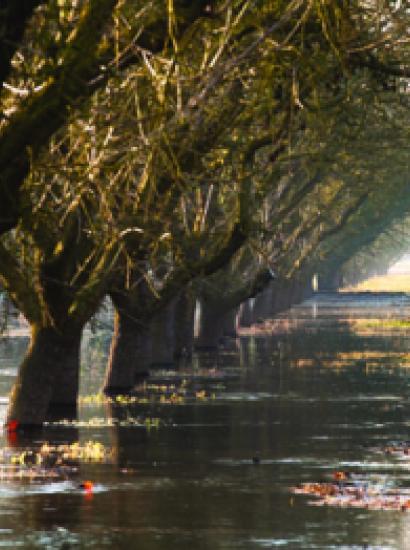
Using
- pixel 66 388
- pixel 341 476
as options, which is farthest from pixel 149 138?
pixel 66 388

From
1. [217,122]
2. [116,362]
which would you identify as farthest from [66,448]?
[116,362]

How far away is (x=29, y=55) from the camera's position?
74.6 ft

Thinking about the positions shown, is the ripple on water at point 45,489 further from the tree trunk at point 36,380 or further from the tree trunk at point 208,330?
the tree trunk at point 208,330

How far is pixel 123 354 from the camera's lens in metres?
45.1

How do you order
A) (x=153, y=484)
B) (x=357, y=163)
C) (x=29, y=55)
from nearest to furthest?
(x=29, y=55)
(x=153, y=484)
(x=357, y=163)

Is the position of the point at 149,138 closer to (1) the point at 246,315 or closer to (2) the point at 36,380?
(2) the point at 36,380

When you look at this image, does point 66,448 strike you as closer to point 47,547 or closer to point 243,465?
point 243,465

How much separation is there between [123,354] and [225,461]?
16894 millimetres

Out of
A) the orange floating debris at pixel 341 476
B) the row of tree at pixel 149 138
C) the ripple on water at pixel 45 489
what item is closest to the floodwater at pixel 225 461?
the ripple on water at pixel 45 489

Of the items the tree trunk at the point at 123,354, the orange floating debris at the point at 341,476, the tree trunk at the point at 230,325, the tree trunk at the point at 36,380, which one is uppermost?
the tree trunk at the point at 230,325

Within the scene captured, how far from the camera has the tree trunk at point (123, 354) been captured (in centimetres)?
4494

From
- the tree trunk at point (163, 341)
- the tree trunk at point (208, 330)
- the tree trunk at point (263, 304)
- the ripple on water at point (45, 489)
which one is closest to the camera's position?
the ripple on water at point (45, 489)

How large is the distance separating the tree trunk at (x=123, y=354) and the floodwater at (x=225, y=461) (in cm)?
77

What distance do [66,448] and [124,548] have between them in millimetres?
11594
